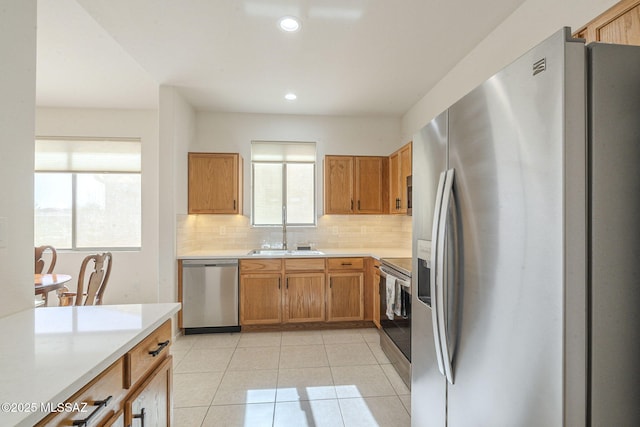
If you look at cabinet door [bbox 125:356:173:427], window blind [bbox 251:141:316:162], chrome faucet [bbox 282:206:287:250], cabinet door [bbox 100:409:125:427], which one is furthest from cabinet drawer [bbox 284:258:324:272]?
cabinet door [bbox 100:409:125:427]

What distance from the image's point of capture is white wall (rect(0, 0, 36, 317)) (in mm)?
1202

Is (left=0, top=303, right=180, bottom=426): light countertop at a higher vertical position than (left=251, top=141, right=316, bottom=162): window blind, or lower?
lower

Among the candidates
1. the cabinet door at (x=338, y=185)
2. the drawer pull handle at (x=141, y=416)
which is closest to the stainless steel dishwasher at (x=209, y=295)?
the cabinet door at (x=338, y=185)

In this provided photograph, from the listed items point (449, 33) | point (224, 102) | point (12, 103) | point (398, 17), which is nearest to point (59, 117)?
point (224, 102)

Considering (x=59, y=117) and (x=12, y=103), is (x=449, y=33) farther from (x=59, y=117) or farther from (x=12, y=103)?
(x=59, y=117)

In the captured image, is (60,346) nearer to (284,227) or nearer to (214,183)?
(214,183)

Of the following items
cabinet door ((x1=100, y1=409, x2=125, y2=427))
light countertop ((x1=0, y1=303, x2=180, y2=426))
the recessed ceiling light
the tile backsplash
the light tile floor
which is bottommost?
the light tile floor

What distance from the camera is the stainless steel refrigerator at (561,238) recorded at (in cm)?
75

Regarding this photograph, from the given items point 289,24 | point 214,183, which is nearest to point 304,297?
point 214,183

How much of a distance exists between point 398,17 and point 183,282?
3276 millimetres

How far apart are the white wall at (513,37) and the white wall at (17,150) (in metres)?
2.68

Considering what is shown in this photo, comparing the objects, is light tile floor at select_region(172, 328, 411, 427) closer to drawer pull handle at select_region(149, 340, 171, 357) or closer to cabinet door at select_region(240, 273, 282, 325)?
cabinet door at select_region(240, 273, 282, 325)

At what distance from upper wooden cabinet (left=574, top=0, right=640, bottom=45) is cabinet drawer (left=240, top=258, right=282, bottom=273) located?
3120mm

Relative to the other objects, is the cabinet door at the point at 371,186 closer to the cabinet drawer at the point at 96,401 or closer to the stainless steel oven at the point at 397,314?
the stainless steel oven at the point at 397,314
